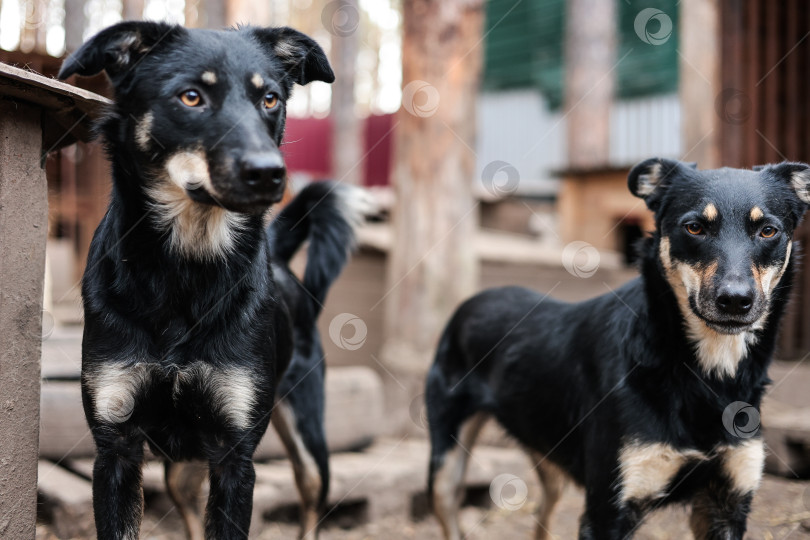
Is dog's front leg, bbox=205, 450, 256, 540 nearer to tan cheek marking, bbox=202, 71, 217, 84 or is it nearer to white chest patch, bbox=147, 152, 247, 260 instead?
white chest patch, bbox=147, 152, 247, 260

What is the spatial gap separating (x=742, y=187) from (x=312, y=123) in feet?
60.0

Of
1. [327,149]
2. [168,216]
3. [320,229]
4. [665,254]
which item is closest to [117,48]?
[168,216]

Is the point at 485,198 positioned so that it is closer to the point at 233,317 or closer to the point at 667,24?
the point at 667,24

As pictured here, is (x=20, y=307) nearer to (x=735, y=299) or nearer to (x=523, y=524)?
(x=735, y=299)

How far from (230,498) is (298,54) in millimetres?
1635

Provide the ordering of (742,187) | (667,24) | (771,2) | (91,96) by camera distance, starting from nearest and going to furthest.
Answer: (91,96), (742,187), (771,2), (667,24)

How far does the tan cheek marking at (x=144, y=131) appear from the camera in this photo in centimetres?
253

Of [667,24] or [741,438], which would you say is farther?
[667,24]

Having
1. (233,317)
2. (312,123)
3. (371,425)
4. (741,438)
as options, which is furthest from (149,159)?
(312,123)

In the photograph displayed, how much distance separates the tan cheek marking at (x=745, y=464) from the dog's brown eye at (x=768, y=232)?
30.4 inches

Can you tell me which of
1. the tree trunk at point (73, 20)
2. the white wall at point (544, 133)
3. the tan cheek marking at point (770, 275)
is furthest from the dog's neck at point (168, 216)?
the tree trunk at point (73, 20)

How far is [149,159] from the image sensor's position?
258cm

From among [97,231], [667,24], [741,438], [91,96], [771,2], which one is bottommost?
[741,438]

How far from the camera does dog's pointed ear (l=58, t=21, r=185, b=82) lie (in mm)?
2506
